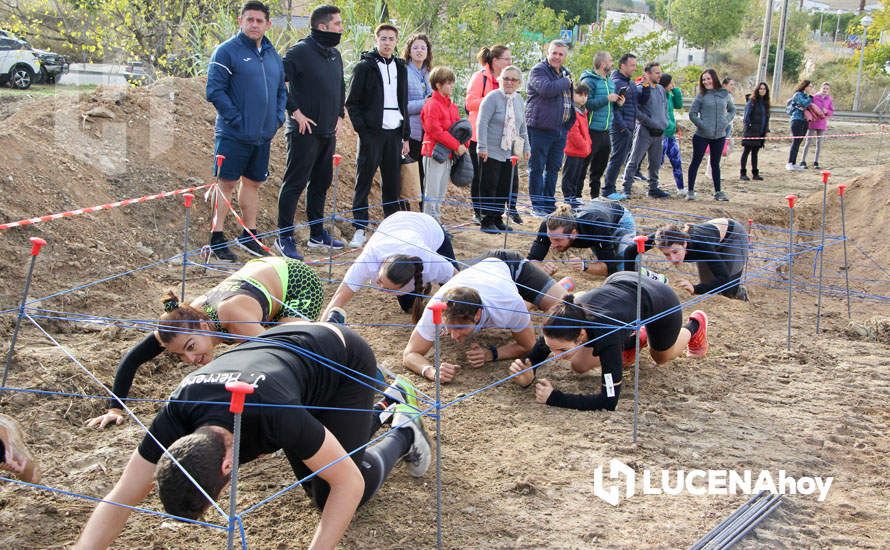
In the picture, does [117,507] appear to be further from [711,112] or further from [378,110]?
[711,112]

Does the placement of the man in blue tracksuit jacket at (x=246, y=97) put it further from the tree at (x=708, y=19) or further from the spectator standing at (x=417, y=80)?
the tree at (x=708, y=19)

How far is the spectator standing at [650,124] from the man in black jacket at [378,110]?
3837 millimetres

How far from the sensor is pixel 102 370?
16.2 ft

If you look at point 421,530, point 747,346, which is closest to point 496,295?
point 421,530

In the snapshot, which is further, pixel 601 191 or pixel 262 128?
pixel 601 191

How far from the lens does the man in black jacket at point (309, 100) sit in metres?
6.96

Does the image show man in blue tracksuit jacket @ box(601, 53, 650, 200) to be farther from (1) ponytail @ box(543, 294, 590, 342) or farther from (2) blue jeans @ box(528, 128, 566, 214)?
(1) ponytail @ box(543, 294, 590, 342)

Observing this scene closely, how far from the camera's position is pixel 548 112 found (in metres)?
8.30

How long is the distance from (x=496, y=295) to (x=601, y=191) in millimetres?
6407

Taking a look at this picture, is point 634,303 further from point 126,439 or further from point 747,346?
point 126,439

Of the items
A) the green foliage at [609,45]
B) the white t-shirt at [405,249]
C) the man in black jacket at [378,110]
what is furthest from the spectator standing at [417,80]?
the green foliage at [609,45]

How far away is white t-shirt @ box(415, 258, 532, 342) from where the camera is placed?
4.89 meters

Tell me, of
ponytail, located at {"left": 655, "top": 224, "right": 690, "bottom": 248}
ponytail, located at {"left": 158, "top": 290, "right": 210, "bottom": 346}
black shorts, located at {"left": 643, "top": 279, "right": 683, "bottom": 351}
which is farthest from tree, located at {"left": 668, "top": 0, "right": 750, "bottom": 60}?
ponytail, located at {"left": 158, "top": 290, "right": 210, "bottom": 346}

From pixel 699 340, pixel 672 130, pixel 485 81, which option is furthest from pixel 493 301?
pixel 672 130
